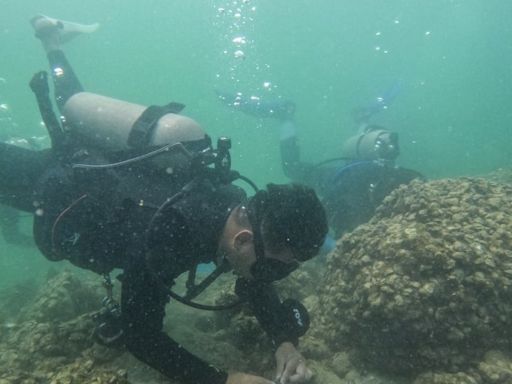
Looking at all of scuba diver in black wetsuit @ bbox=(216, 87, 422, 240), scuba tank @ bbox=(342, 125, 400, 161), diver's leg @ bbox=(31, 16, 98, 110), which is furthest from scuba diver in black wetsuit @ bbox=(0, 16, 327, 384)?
scuba tank @ bbox=(342, 125, 400, 161)

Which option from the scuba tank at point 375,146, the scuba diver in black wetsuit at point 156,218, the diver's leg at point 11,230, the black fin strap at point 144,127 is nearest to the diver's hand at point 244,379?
the scuba diver in black wetsuit at point 156,218

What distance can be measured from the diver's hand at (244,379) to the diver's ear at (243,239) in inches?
43.9

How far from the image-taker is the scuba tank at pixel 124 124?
459 cm

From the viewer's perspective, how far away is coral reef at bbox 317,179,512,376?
4.09 meters

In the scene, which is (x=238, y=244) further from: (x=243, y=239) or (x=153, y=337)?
(x=153, y=337)

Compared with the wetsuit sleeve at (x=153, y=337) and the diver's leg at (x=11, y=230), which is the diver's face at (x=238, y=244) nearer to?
the wetsuit sleeve at (x=153, y=337)

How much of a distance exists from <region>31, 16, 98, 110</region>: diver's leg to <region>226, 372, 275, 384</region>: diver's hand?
5206mm

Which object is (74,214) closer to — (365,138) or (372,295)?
(372,295)

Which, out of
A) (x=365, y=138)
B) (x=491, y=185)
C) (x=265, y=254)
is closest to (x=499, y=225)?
(x=491, y=185)

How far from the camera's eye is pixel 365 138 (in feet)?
41.0

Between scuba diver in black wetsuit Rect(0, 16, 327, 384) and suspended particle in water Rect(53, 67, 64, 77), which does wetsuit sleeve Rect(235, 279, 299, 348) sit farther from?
suspended particle in water Rect(53, 67, 64, 77)

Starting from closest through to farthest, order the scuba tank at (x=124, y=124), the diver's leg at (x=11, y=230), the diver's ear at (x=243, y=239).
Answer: the diver's ear at (x=243, y=239) → the scuba tank at (x=124, y=124) → the diver's leg at (x=11, y=230)

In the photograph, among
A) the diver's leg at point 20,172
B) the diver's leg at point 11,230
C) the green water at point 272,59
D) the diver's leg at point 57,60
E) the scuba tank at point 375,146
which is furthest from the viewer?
the green water at point 272,59

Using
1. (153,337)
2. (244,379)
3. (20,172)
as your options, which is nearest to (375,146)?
(20,172)
